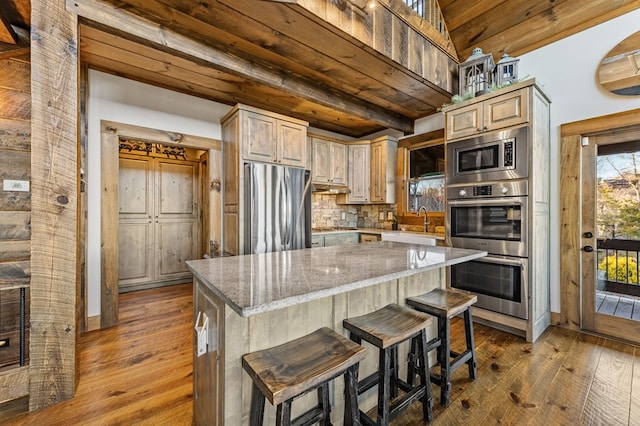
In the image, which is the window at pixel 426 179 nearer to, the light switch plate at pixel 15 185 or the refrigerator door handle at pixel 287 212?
the refrigerator door handle at pixel 287 212

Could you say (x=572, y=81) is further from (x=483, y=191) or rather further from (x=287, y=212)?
(x=287, y=212)

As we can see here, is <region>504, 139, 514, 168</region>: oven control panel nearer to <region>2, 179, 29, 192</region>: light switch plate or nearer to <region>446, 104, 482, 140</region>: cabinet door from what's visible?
<region>446, 104, 482, 140</region>: cabinet door

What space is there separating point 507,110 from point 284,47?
7.28 feet

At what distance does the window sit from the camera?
389 cm

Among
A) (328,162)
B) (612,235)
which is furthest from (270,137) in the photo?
(612,235)

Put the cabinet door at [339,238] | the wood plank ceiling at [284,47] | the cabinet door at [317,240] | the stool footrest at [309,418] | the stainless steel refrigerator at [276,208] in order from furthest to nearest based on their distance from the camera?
the cabinet door at [339,238] < the cabinet door at [317,240] < the stainless steel refrigerator at [276,208] < the wood plank ceiling at [284,47] < the stool footrest at [309,418]

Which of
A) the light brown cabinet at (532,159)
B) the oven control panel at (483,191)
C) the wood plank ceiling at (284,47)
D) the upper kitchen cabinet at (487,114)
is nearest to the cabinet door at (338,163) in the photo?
the wood plank ceiling at (284,47)

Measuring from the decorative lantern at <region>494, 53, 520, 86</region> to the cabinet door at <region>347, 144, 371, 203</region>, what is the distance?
79.6 inches

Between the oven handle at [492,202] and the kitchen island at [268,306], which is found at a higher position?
the oven handle at [492,202]

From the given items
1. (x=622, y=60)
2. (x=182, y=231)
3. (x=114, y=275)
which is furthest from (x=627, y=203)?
(x=182, y=231)

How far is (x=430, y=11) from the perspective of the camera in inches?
120

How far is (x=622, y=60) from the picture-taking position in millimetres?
2393

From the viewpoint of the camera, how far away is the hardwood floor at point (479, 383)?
1.57 m

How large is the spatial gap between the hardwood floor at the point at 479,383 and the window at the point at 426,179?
6.09ft
